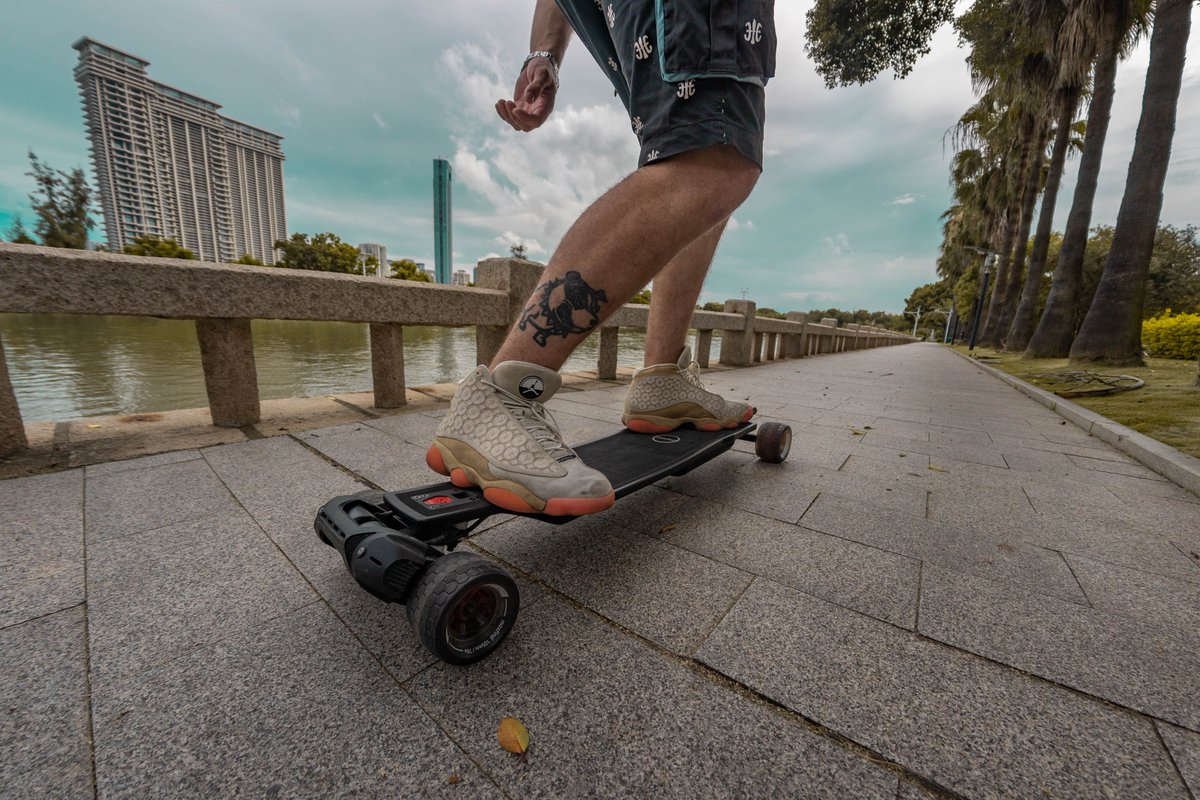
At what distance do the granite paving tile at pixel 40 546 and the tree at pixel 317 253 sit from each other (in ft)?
169

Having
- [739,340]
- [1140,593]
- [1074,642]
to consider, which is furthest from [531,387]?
[739,340]

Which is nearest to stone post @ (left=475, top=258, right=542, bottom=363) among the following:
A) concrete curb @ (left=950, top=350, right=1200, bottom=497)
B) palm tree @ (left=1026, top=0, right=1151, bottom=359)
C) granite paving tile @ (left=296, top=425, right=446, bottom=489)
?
granite paving tile @ (left=296, top=425, right=446, bottom=489)

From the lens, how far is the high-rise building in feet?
204

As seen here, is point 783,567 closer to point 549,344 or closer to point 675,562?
point 675,562

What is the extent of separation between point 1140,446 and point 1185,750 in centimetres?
291

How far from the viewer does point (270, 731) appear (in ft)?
2.34

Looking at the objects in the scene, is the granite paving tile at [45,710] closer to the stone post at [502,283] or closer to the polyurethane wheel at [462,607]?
the polyurethane wheel at [462,607]

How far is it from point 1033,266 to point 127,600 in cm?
1944

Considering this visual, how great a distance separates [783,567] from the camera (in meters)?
1.25

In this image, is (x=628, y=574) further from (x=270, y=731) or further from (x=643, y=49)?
(x=643, y=49)

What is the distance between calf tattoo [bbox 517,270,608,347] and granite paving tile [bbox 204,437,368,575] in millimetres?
839

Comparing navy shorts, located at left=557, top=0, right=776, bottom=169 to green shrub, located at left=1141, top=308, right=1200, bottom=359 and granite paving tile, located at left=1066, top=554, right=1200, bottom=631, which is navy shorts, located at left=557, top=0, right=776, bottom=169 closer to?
granite paving tile, located at left=1066, top=554, right=1200, bottom=631

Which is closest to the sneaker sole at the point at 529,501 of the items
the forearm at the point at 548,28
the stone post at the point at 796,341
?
the forearm at the point at 548,28

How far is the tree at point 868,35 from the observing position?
4387 millimetres
